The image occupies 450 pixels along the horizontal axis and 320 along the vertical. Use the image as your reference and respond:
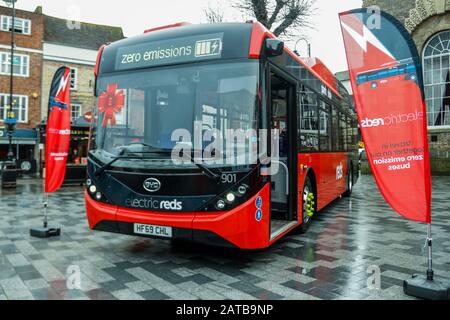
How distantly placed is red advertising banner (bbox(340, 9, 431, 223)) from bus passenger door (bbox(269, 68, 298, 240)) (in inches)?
73.2

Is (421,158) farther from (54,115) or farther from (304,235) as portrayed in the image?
(54,115)

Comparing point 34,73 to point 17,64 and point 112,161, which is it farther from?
point 112,161

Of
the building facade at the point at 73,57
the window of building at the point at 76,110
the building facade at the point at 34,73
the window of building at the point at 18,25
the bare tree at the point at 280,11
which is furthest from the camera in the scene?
the window of building at the point at 76,110

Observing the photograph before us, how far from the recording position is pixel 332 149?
29.5 ft

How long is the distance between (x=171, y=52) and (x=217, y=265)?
115 inches

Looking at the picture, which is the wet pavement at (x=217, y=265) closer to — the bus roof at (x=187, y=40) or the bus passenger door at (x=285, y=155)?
the bus passenger door at (x=285, y=155)

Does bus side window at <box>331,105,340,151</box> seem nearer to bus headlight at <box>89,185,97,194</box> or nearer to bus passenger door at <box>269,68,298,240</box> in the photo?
bus passenger door at <box>269,68,298,240</box>

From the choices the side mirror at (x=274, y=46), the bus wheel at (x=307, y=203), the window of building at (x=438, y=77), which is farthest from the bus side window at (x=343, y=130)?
the window of building at (x=438, y=77)

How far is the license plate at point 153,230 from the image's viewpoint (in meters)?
4.68

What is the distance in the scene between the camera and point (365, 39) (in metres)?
4.30

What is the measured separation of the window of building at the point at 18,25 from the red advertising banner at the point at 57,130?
90.7ft

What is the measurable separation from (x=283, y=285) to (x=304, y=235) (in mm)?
2747

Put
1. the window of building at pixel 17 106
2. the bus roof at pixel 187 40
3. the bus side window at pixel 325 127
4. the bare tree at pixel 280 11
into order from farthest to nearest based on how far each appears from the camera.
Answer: the window of building at pixel 17 106
the bare tree at pixel 280 11
the bus side window at pixel 325 127
the bus roof at pixel 187 40
